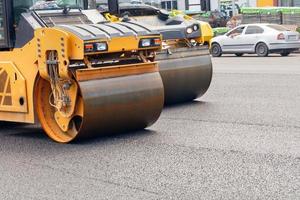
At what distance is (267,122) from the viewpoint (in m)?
10.1

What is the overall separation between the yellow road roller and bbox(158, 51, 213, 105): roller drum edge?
2221 millimetres

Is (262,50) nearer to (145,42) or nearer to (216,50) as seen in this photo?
(216,50)

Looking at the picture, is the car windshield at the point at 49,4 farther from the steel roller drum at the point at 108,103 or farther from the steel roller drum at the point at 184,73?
the steel roller drum at the point at 184,73

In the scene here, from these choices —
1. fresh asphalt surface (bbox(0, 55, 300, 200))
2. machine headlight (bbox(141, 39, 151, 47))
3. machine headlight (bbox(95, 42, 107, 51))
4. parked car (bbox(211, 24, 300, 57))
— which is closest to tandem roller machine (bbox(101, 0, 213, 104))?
fresh asphalt surface (bbox(0, 55, 300, 200))

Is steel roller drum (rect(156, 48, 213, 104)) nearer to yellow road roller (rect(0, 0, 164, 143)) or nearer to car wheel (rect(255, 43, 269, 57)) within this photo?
yellow road roller (rect(0, 0, 164, 143))

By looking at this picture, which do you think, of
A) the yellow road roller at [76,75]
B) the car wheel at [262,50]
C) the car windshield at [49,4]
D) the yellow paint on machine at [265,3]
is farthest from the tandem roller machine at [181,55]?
the yellow paint on machine at [265,3]

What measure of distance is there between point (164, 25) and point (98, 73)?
4.33 metres

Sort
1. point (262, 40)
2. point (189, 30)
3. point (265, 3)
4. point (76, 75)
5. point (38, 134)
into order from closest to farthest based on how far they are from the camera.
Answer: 1. point (76, 75)
2. point (38, 134)
3. point (189, 30)
4. point (262, 40)
5. point (265, 3)

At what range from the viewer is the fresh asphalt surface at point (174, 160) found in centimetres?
657

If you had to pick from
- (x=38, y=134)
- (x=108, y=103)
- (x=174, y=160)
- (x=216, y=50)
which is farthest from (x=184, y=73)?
(x=216, y=50)

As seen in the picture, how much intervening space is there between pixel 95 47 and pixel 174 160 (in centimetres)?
182

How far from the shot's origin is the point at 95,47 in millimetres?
8516

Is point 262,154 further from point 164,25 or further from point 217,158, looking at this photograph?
point 164,25

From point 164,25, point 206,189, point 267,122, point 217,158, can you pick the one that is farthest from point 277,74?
point 206,189
